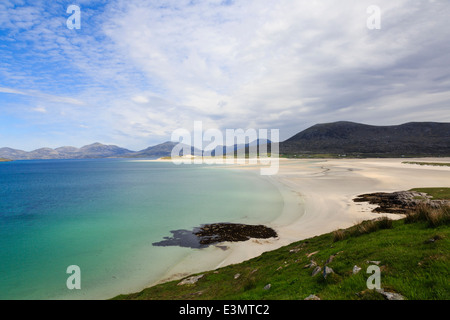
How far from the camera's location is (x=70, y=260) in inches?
615

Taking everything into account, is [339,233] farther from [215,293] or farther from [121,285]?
[121,285]

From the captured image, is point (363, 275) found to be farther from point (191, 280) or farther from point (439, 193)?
point (439, 193)

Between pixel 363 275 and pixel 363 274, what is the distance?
0.05 meters

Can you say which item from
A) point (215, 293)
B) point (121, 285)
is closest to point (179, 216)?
point (121, 285)

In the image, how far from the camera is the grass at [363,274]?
461 centimetres

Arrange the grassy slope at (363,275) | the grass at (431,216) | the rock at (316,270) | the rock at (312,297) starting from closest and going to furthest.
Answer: the grassy slope at (363,275) → the rock at (312,297) → the rock at (316,270) → the grass at (431,216)

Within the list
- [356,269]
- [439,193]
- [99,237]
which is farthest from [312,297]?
[439,193]

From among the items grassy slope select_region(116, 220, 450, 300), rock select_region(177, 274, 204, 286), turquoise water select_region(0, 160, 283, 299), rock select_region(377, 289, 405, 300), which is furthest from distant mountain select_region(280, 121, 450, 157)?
rock select_region(377, 289, 405, 300)

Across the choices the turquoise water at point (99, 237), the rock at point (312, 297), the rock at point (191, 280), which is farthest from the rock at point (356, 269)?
the turquoise water at point (99, 237)

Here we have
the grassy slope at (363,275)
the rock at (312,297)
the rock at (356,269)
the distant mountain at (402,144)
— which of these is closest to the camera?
the grassy slope at (363,275)

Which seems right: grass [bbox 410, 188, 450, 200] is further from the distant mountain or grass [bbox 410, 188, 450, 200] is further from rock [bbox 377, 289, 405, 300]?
the distant mountain

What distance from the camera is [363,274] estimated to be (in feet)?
17.7

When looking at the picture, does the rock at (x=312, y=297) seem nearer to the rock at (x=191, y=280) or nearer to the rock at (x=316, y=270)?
the rock at (x=316, y=270)

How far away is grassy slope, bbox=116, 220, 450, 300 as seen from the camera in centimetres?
457
